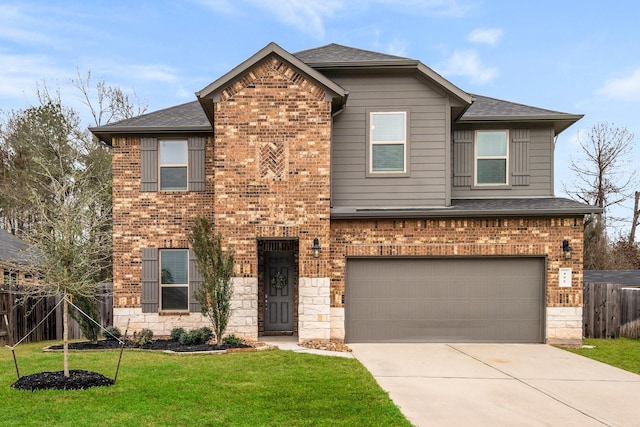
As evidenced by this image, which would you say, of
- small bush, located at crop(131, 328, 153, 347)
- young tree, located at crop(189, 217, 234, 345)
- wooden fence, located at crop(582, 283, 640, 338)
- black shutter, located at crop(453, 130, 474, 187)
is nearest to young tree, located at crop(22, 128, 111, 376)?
young tree, located at crop(189, 217, 234, 345)

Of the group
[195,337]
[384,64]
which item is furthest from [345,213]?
[195,337]

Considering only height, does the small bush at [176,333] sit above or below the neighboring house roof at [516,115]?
below

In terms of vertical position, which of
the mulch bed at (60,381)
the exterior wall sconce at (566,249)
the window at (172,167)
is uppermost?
the window at (172,167)

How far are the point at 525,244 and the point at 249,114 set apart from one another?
7.13 m

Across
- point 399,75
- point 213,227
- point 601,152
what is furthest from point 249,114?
point 601,152

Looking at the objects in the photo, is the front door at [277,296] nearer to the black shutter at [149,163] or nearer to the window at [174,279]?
the window at [174,279]

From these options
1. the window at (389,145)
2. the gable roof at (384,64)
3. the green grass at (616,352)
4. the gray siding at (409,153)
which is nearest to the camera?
the green grass at (616,352)

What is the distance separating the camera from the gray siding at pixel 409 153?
39.7 feet

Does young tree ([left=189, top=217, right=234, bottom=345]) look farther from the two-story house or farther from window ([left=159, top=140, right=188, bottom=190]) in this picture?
window ([left=159, top=140, right=188, bottom=190])

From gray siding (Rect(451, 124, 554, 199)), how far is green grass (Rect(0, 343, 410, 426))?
6.11 metres

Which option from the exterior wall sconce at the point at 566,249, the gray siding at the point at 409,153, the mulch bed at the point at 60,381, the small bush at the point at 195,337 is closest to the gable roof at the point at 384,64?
the gray siding at the point at 409,153

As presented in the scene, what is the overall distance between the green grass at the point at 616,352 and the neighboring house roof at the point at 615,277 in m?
5.06

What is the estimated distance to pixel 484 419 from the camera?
20.0ft

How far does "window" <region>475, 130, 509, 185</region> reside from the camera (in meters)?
13.0
